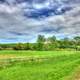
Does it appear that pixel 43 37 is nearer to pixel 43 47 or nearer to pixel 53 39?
pixel 53 39

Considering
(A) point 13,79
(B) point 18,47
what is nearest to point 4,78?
(A) point 13,79

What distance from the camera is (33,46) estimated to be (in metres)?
139

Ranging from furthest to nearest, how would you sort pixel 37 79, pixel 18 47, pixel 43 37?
pixel 43 37 → pixel 18 47 → pixel 37 79

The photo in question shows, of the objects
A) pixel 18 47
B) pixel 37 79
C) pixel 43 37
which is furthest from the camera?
pixel 43 37

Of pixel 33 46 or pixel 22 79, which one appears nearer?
pixel 22 79

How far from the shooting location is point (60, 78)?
1021 inches

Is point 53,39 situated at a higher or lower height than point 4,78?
higher

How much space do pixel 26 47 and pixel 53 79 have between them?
10994 centimetres

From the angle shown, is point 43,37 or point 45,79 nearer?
point 45,79

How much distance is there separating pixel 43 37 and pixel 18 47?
57.6m

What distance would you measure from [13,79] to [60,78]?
183 inches

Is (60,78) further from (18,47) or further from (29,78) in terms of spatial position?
(18,47)

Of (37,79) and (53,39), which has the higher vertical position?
(53,39)

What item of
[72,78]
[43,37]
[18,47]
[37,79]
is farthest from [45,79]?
[43,37]
